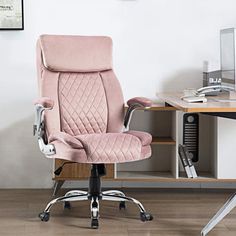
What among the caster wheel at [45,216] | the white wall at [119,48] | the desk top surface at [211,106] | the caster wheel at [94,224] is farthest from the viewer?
the white wall at [119,48]

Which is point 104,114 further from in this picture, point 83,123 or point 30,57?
point 30,57

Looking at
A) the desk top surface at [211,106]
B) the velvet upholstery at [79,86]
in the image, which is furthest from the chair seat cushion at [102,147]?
the desk top surface at [211,106]

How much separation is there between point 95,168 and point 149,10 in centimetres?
143

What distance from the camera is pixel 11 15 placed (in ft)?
13.5

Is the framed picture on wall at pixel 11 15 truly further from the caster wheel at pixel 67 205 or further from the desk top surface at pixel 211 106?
the desk top surface at pixel 211 106

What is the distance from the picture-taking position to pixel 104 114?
3678mm

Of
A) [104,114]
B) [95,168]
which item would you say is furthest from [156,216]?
[104,114]

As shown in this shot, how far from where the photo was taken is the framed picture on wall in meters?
4.11

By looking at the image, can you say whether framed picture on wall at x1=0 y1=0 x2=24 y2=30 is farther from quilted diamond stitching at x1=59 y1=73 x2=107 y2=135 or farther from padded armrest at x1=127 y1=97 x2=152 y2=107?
padded armrest at x1=127 y1=97 x2=152 y2=107

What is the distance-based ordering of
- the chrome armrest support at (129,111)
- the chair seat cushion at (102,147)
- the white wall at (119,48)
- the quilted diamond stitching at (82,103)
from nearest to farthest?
the chair seat cushion at (102,147) → the chrome armrest support at (129,111) → the quilted diamond stitching at (82,103) → the white wall at (119,48)

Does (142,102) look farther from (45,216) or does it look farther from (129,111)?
(45,216)

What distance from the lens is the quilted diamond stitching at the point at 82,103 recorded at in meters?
3.62

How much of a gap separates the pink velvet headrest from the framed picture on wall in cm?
64

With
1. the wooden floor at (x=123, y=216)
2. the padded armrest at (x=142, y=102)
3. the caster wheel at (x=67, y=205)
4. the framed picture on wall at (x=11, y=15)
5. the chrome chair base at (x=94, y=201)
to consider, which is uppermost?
the framed picture on wall at (x=11, y=15)
